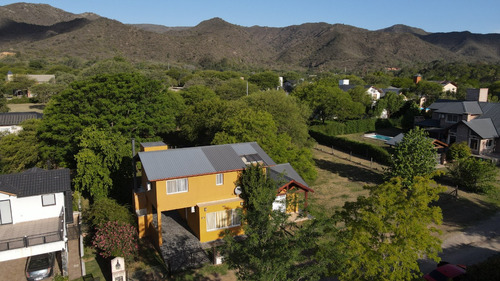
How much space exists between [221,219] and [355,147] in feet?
96.1

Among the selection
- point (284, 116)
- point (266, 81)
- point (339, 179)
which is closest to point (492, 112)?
point (339, 179)

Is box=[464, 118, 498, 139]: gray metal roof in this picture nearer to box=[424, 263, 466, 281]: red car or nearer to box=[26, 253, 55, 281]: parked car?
box=[424, 263, 466, 281]: red car

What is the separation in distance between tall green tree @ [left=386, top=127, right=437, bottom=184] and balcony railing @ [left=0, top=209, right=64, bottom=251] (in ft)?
77.1

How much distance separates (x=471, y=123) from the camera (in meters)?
42.5

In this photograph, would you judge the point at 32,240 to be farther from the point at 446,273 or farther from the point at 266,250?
the point at 446,273

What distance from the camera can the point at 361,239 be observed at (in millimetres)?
12656

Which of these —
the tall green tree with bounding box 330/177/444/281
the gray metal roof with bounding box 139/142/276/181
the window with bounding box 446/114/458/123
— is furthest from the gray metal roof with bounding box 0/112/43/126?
the window with bounding box 446/114/458/123

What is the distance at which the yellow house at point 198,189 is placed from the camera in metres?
20.0

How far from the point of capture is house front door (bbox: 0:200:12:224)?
18.5 metres

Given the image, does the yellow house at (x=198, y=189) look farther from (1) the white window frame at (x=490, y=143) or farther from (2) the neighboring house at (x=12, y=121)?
(1) the white window frame at (x=490, y=143)

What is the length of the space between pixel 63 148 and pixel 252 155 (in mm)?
19409

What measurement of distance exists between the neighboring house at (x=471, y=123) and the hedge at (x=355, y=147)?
11993 millimetres

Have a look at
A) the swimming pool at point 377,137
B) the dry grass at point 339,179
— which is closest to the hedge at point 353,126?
the swimming pool at point 377,137

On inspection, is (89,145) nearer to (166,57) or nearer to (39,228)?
(39,228)
